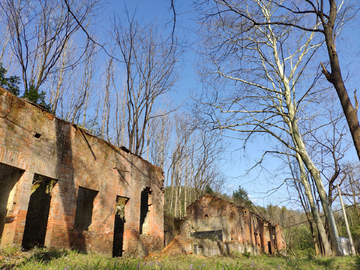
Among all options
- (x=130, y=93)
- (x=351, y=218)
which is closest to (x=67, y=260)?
(x=130, y=93)

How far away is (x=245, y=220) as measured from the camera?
2495 centimetres

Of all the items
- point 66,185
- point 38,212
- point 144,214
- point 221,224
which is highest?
point 66,185

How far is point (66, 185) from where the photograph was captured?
9.80 m

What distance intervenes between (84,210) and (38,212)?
2.20 metres

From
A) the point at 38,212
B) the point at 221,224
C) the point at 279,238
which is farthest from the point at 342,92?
the point at 279,238

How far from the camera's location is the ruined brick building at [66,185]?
8188mm

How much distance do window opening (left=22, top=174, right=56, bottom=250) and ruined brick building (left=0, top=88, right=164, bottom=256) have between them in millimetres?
41

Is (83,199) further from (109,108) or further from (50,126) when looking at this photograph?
(109,108)

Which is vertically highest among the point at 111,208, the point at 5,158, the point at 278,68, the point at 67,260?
the point at 278,68

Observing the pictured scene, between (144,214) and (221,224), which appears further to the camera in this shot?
(221,224)

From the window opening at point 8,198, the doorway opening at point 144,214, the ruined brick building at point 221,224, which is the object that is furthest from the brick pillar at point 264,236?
Answer: the window opening at point 8,198

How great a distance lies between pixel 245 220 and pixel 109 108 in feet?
53.0

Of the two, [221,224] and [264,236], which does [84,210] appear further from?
[264,236]

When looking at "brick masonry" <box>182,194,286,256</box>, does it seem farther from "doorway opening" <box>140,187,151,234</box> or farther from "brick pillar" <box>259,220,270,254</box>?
"doorway opening" <box>140,187,151,234</box>
